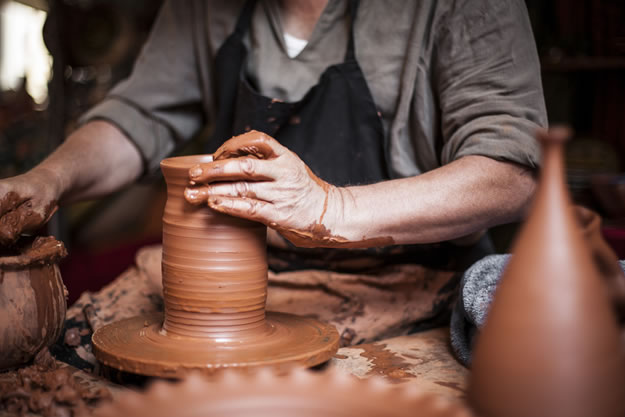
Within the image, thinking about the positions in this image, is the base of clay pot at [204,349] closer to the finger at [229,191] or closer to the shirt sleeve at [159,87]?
the finger at [229,191]

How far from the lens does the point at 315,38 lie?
182cm

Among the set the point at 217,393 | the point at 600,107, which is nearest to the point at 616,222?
the point at 600,107

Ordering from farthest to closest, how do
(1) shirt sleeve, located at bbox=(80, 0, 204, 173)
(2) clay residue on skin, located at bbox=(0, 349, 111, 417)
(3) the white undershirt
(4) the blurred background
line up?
(4) the blurred background → (1) shirt sleeve, located at bbox=(80, 0, 204, 173) → (3) the white undershirt → (2) clay residue on skin, located at bbox=(0, 349, 111, 417)

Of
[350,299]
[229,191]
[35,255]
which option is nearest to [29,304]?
[35,255]

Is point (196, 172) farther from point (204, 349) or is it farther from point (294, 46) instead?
point (294, 46)

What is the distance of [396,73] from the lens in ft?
5.75

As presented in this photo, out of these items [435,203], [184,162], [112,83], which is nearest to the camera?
[184,162]

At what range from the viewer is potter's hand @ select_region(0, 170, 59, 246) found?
54.7 inches

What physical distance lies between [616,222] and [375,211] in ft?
6.05

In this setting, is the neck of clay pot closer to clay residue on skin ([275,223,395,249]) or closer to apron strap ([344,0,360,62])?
clay residue on skin ([275,223,395,249])

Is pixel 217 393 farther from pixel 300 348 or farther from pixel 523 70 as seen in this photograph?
pixel 523 70

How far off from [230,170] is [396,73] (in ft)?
2.42

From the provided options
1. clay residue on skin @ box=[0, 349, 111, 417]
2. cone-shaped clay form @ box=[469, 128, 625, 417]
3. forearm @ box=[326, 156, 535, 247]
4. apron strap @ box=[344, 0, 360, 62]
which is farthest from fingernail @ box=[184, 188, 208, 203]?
apron strap @ box=[344, 0, 360, 62]

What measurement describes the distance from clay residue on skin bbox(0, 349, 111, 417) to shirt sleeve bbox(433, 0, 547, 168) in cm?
100
